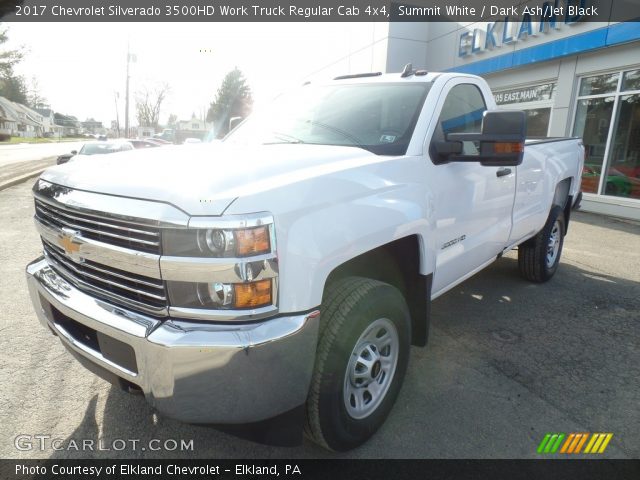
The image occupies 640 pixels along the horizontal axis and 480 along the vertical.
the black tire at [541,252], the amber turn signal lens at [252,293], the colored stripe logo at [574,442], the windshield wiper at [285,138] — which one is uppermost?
the windshield wiper at [285,138]

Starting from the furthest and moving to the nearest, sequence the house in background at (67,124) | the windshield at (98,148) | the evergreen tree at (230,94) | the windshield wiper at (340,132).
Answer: the house in background at (67,124) → the evergreen tree at (230,94) → the windshield at (98,148) → the windshield wiper at (340,132)

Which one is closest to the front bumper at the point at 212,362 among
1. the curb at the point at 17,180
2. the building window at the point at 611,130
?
the building window at the point at 611,130

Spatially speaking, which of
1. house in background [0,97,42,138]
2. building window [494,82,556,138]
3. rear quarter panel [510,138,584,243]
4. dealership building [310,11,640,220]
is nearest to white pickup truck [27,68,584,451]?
rear quarter panel [510,138,584,243]

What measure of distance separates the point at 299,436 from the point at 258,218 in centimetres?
95

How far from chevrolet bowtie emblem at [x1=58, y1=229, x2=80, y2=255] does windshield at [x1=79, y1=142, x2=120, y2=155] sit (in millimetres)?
11422

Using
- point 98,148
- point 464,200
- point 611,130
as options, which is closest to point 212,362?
point 464,200

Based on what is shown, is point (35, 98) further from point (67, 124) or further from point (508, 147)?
point (508, 147)

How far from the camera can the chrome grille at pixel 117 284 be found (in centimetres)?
175

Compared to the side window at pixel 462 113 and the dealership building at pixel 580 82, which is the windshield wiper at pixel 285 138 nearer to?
the side window at pixel 462 113

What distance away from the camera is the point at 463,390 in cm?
282

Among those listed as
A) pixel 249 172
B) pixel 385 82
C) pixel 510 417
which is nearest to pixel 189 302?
pixel 249 172

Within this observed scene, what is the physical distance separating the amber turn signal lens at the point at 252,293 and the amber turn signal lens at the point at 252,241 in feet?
0.40

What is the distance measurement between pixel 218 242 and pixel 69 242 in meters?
0.89

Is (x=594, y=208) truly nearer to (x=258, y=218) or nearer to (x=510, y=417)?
(x=510, y=417)
